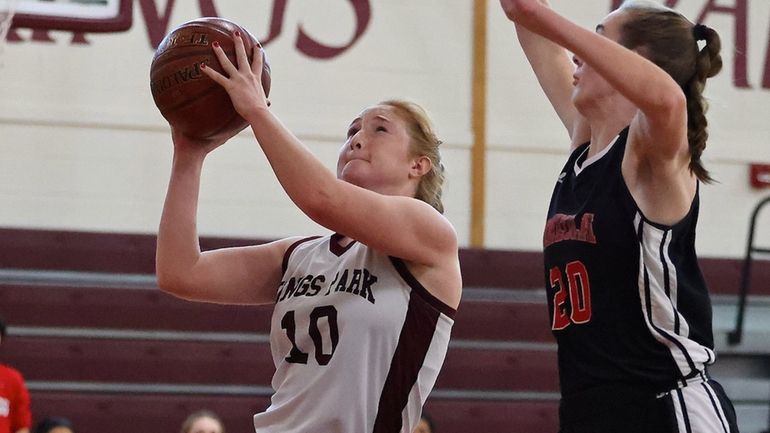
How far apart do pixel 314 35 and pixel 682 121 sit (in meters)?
5.93

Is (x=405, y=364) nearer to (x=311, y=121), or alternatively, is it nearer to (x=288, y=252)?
(x=288, y=252)

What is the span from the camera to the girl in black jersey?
2.41m

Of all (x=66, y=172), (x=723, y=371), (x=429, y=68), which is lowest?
(x=723, y=371)

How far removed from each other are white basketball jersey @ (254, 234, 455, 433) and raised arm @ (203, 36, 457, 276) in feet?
0.31

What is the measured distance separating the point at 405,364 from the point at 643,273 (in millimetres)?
520

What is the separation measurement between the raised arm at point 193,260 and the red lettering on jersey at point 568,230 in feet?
2.01

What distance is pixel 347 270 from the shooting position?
2.54 meters

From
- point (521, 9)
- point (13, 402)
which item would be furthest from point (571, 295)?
point (13, 402)

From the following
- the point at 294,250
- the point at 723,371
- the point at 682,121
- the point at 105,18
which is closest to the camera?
the point at 682,121

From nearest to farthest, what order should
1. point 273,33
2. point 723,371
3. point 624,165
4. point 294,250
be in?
1. point 624,165
2. point 294,250
3. point 723,371
4. point 273,33

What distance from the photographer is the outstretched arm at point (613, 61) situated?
7.22 ft

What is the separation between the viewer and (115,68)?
7.60m

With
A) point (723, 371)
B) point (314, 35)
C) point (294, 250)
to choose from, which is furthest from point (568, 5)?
point (294, 250)

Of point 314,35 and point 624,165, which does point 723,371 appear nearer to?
point 314,35
